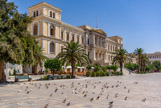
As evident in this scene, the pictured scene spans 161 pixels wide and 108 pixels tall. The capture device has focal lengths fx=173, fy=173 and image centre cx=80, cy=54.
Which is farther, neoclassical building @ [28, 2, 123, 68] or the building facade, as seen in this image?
the building facade

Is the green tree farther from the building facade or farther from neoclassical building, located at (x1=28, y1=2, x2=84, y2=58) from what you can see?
the building facade

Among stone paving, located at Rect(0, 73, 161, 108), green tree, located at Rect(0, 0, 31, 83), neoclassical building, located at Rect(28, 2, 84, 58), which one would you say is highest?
neoclassical building, located at Rect(28, 2, 84, 58)

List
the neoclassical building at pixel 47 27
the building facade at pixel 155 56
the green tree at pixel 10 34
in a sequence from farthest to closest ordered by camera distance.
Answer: the building facade at pixel 155 56, the neoclassical building at pixel 47 27, the green tree at pixel 10 34

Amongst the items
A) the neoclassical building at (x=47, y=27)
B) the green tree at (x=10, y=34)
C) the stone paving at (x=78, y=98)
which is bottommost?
the stone paving at (x=78, y=98)

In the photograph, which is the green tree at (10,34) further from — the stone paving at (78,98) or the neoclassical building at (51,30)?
the neoclassical building at (51,30)

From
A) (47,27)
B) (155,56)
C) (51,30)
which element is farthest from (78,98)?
(155,56)

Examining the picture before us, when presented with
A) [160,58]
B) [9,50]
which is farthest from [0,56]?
[160,58]

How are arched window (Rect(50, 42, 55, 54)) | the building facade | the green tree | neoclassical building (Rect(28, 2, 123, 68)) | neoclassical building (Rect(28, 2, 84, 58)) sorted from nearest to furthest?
the green tree → neoclassical building (Rect(28, 2, 84, 58)) → neoclassical building (Rect(28, 2, 123, 68)) → arched window (Rect(50, 42, 55, 54)) → the building facade

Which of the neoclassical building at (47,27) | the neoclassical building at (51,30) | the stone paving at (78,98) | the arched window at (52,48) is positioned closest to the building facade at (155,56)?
the neoclassical building at (51,30)

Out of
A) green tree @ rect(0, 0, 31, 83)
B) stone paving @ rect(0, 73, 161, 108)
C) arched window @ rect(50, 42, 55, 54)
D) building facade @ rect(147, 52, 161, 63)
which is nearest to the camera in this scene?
stone paving @ rect(0, 73, 161, 108)

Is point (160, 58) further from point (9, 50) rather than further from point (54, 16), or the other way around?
point (9, 50)

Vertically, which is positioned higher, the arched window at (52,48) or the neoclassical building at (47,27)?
the neoclassical building at (47,27)

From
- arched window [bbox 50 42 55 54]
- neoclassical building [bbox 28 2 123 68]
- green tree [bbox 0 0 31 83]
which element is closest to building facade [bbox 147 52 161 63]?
neoclassical building [bbox 28 2 123 68]

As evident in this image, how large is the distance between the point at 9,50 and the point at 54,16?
2906cm
